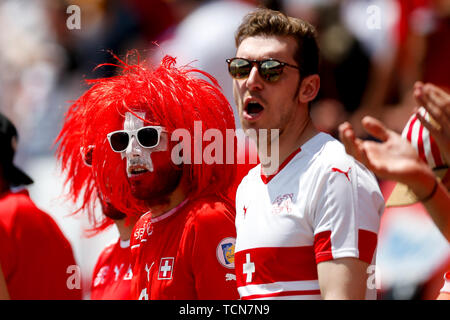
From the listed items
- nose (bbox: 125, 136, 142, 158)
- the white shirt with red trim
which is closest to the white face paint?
nose (bbox: 125, 136, 142, 158)

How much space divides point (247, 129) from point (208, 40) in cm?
195

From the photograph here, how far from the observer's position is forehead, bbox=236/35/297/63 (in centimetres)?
284

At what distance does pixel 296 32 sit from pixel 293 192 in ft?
2.05

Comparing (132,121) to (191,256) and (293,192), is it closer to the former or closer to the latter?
(191,256)

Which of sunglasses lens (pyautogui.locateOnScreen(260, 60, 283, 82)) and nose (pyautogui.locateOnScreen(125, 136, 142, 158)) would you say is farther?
nose (pyautogui.locateOnScreen(125, 136, 142, 158))

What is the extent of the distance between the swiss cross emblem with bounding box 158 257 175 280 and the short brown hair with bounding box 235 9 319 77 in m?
0.94

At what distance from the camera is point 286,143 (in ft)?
9.37

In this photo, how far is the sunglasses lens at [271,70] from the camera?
2812mm

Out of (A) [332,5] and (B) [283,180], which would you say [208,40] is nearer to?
(A) [332,5]

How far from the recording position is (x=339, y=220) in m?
2.54

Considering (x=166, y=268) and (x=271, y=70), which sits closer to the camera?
(x=271, y=70)

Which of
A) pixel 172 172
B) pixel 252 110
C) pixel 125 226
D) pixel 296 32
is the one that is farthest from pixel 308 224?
pixel 125 226

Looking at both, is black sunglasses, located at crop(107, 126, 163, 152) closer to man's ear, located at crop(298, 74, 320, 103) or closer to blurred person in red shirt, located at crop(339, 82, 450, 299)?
man's ear, located at crop(298, 74, 320, 103)
